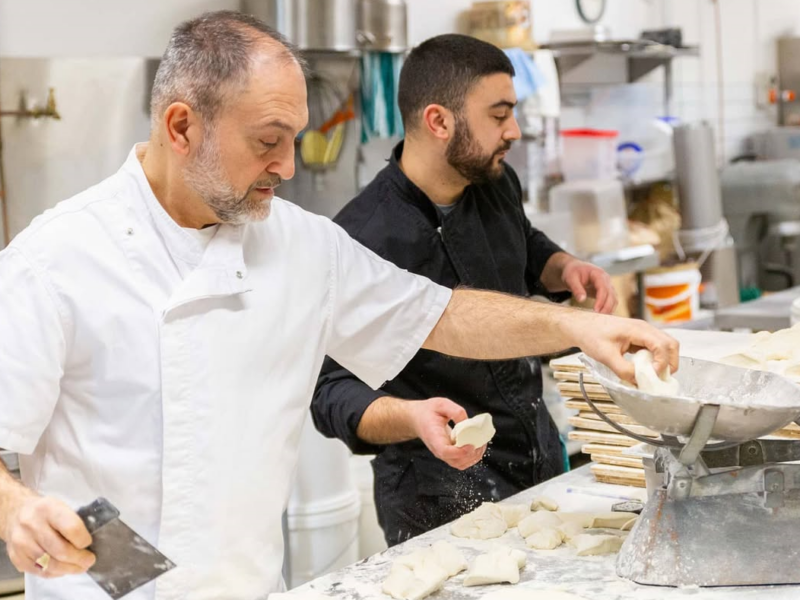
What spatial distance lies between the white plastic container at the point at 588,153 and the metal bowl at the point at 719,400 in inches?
144

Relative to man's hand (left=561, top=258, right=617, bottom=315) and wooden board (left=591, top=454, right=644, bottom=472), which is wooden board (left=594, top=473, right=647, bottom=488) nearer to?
wooden board (left=591, top=454, right=644, bottom=472)

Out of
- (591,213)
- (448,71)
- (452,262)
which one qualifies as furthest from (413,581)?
(591,213)

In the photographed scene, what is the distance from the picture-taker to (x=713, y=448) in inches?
74.4

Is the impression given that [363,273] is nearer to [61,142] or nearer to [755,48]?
[61,142]

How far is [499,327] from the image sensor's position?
2.15 meters

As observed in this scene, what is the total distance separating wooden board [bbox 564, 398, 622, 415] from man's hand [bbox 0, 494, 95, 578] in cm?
126

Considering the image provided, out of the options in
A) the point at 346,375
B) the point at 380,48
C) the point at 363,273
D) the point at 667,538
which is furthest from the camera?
the point at 380,48

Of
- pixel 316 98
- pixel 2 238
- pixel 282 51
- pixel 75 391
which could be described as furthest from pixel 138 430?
pixel 316 98

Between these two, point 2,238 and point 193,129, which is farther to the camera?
point 2,238

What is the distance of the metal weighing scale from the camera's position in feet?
5.74

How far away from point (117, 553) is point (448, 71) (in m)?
1.71

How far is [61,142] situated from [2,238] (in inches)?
A: 14.4

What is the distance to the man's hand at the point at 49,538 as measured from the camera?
146 cm

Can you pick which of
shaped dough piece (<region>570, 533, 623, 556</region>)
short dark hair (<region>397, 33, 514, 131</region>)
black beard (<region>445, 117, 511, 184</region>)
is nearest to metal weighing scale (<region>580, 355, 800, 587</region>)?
shaped dough piece (<region>570, 533, 623, 556</region>)
